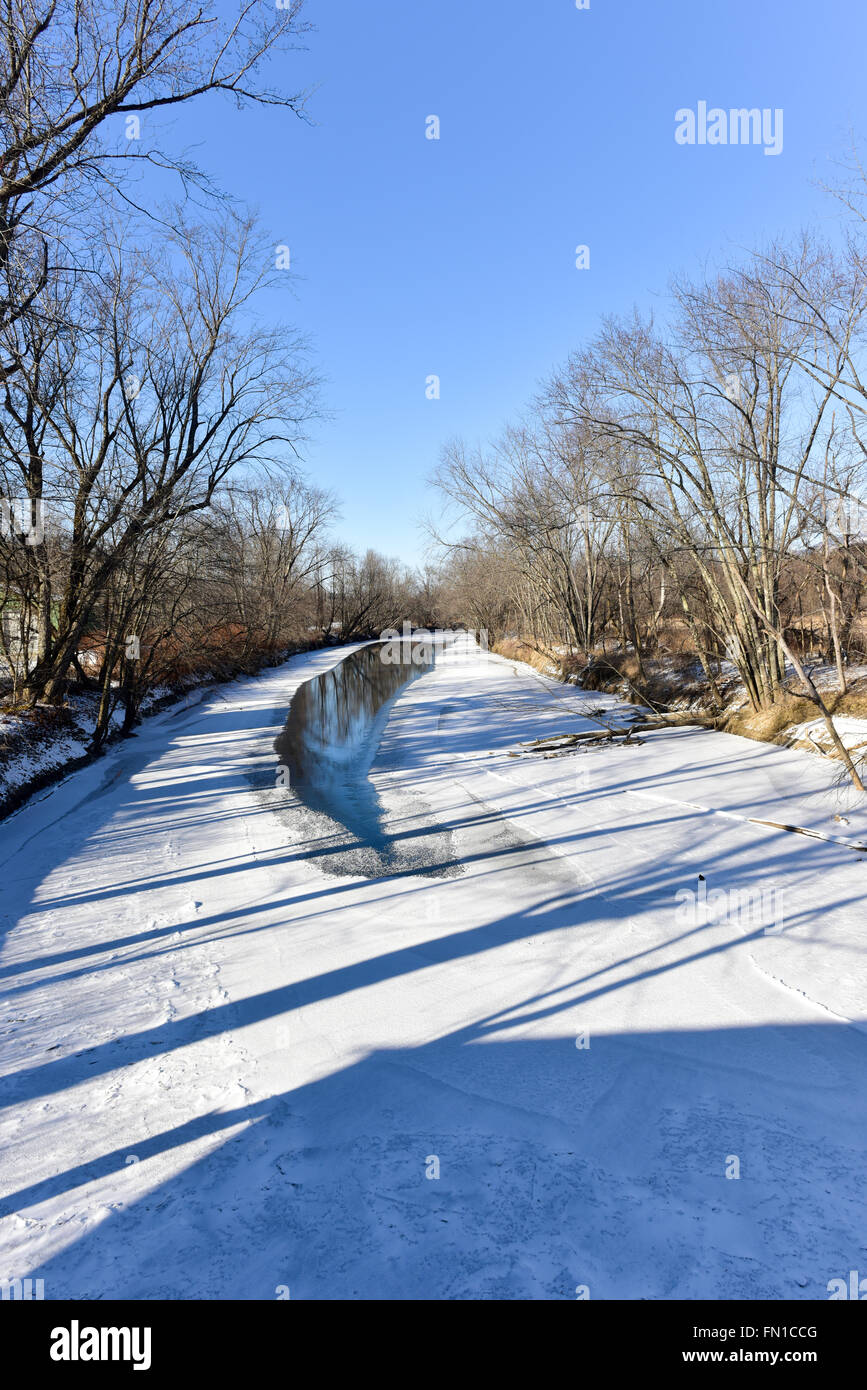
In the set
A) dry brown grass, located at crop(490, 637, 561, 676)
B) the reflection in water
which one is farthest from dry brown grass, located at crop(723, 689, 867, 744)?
dry brown grass, located at crop(490, 637, 561, 676)

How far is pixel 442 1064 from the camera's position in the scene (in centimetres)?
404

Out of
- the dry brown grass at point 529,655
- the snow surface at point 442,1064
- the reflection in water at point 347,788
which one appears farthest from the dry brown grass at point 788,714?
the dry brown grass at point 529,655

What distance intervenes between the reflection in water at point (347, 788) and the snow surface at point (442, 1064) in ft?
0.89

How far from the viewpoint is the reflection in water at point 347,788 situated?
25.7ft

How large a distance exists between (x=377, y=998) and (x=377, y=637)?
67653 mm

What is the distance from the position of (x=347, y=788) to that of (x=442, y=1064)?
24.8 feet

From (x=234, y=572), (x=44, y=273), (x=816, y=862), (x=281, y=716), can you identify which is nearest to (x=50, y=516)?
(x=234, y=572)

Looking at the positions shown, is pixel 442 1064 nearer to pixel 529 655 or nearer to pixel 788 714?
pixel 788 714

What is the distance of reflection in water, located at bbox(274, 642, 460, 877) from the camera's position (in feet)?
25.7

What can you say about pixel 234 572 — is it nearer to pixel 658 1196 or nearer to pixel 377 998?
pixel 377 998

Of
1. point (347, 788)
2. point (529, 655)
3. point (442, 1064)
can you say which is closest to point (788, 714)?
point (347, 788)

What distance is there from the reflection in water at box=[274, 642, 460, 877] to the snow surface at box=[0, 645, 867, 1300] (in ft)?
0.89

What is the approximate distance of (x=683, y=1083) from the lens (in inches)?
151

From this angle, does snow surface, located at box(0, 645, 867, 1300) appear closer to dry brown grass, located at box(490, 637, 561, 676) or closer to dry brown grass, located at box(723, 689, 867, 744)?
dry brown grass, located at box(723, 689, 867, 744)
